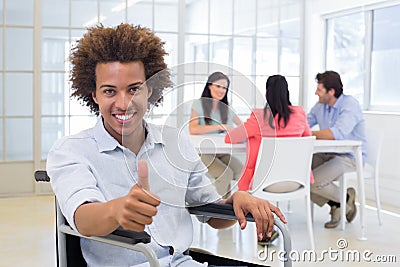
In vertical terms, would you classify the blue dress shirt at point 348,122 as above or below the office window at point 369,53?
below

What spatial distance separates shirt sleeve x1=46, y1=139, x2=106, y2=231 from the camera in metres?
1.42

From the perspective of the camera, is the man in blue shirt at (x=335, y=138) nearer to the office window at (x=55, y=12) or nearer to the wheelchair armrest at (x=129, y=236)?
the office window at (x=55, y=12)

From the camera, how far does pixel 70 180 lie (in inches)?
58.4

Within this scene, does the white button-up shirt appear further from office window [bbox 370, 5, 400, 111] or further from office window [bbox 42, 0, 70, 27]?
office window [bbox 42, 0, 70, 27]

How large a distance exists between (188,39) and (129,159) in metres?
4.99

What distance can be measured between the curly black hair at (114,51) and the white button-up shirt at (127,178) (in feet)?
0.45

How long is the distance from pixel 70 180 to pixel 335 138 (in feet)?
10.7

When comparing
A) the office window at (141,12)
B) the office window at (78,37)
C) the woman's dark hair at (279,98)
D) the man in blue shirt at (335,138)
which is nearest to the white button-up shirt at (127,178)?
the woman's dark hair at (279,98)

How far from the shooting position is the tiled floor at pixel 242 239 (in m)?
3.64

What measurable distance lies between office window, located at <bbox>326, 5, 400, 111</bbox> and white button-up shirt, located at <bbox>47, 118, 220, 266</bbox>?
4337 mm

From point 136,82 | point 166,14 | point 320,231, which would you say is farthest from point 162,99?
point 166,14

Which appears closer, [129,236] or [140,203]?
[140,203]

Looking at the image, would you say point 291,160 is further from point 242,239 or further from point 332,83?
point 332,83

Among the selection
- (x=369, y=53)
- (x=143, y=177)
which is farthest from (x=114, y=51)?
(x=369, y=53)
